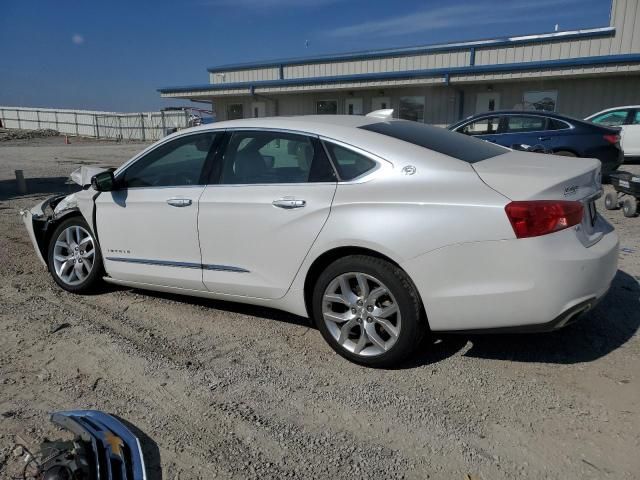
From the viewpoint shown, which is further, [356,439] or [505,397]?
[505,397]

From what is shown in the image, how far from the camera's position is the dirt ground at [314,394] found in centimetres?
253

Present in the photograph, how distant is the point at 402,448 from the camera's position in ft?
8.57

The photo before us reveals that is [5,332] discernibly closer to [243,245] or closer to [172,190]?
[172,190]

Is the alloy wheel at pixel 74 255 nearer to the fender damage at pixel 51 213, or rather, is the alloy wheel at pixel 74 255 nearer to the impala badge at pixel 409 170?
the fender damage at pixel 51 213

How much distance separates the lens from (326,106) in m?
24.0

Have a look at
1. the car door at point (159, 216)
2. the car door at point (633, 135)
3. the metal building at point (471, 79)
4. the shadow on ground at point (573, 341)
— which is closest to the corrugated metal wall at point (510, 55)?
the metal building at point (471, 79)

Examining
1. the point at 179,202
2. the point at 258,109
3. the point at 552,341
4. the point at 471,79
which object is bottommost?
the point at 552,341

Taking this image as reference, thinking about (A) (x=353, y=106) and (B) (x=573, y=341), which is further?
(A) (x=353, y=106)

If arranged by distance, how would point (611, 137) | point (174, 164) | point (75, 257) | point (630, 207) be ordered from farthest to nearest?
point (611, 137) < point (630, 207) < point (75, 257) < point (174, 164)

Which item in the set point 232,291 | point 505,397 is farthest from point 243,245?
point 505,397

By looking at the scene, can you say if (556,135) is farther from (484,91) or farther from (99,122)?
(99,122)

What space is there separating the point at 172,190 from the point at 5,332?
1656mm

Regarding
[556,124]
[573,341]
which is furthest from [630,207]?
[573,341]

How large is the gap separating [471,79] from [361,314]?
17.7 meters
